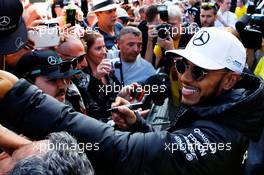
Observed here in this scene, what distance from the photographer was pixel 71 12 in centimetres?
441

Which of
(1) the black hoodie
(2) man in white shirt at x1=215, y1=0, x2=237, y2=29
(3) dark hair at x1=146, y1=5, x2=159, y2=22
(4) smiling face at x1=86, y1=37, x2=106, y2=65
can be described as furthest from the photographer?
(1) the black hoodie

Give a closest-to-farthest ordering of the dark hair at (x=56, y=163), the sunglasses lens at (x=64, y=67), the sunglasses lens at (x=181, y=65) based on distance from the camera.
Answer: the dark hair at (x=56, y=163)
the sunglasses lens at (x=181, y=65)
the sunglasses lens at (x=64, y=67)

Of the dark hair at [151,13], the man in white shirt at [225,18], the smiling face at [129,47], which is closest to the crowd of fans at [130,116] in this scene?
the smiling face at [129,47]

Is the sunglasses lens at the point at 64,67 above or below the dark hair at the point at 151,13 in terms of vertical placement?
above

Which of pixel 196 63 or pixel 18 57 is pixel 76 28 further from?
pixel 196 63

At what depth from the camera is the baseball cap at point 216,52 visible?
79.0 inches

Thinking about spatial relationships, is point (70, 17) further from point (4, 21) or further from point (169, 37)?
point (4, 21)

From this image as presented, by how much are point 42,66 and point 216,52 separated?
96 cm

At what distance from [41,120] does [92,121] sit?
0.20 meters

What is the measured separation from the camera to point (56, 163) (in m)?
1.07

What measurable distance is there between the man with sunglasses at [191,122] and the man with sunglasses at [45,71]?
0.55 m

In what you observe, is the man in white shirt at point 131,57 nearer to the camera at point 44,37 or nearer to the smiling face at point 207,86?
the camera at point 44,37

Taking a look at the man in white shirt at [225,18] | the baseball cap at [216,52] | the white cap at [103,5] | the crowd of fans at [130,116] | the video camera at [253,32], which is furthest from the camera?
the man in white shirt at [225,18]

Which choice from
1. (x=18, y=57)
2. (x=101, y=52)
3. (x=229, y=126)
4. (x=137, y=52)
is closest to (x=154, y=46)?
(x=137, y=52)
